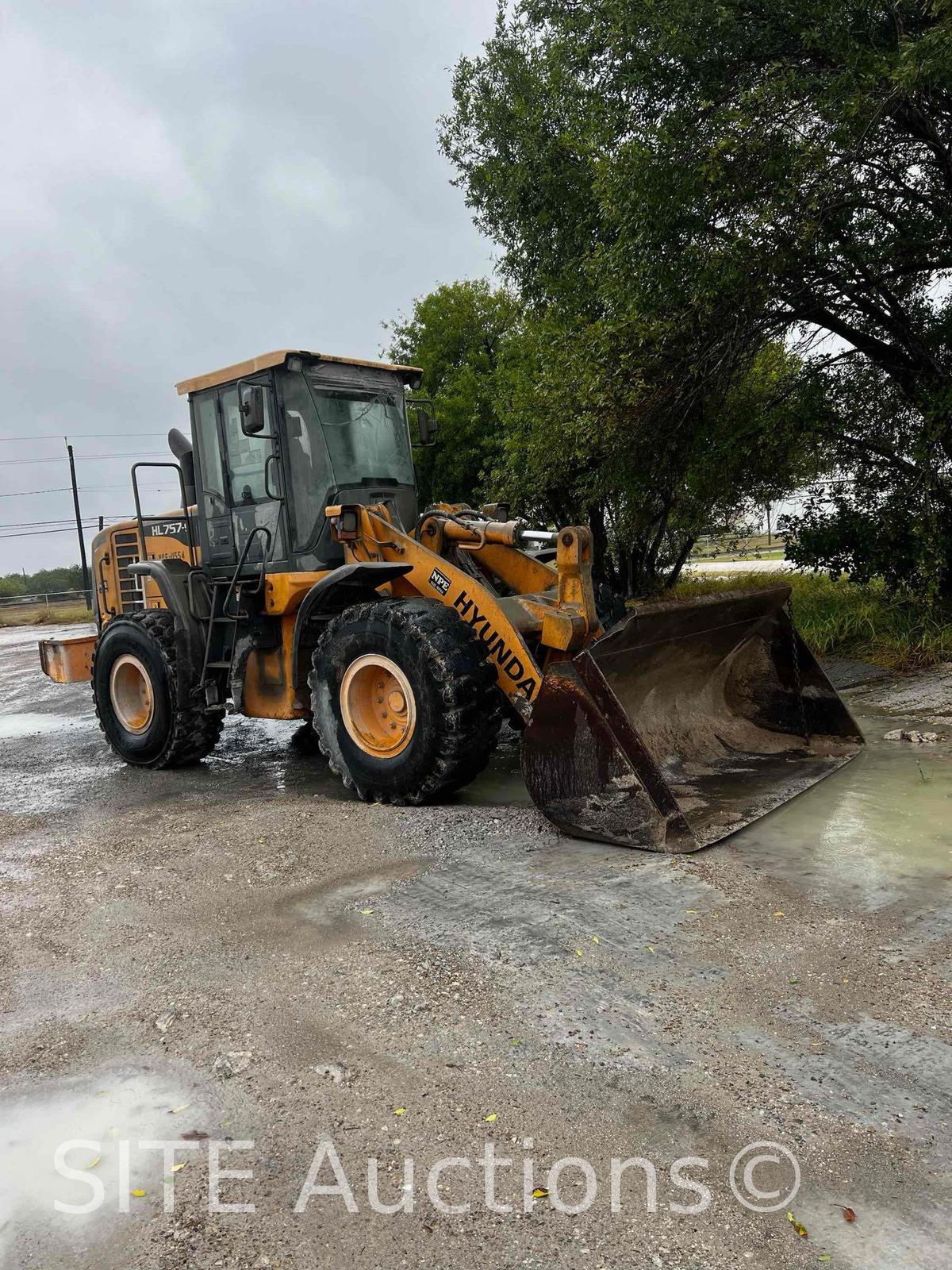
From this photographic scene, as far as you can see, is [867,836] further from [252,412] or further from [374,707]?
[252,412]

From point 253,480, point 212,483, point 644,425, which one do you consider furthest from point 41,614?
point 253,480

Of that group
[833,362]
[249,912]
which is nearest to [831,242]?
[833,362]

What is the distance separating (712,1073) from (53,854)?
4010 millimetres

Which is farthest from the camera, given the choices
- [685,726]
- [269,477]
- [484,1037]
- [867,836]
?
[269,477]

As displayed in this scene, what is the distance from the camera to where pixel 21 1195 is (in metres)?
2.45

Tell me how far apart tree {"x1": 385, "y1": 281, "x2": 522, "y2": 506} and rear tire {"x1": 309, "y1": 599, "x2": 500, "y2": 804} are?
12649 millimetres

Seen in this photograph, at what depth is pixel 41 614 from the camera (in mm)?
36656

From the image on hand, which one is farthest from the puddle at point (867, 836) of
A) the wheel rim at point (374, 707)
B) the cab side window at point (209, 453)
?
the cab side window at point (209, 453)

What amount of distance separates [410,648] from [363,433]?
212 centimetres

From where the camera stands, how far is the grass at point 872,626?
9.52 metres

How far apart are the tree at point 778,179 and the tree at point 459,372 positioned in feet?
26.2

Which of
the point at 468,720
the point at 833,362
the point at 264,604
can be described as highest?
the point at 833,362

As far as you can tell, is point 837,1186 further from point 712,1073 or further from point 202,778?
point 202,778

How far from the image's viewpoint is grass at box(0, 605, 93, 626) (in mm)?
32906
